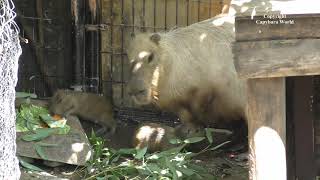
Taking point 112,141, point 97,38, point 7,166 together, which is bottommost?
point 112,141

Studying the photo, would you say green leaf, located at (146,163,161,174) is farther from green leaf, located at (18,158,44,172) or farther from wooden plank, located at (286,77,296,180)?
wooden plank, located at (286,77,296,180)

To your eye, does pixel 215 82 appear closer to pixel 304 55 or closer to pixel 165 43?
pixel 165 43

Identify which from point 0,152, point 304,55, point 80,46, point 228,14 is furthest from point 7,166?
point 80,46

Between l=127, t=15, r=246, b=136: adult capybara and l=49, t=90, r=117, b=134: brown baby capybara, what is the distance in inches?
38.6

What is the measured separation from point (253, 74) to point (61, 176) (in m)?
2.17

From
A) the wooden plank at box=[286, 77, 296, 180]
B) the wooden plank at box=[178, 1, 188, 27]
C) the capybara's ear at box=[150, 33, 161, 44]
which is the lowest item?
the wooden plank at box=[286, 77, 296, 180]

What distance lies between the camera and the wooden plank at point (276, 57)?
151 inches

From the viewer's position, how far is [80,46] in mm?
7586

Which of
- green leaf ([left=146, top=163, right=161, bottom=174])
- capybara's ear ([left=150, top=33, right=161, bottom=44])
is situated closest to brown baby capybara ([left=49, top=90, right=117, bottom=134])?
capybara's ear ([left=150, top=33, right=161, bottom=44])

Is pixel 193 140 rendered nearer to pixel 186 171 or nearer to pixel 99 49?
pixel 186 171

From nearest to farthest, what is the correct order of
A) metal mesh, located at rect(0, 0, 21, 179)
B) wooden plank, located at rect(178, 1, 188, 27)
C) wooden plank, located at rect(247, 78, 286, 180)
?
1. metal mesh, located at rect(0, 0, 21, 179)
2. wooden plank, located at rect(247, 78, 286, 180)
3. wooden plank, located at rect(178, 1, 188, 27)

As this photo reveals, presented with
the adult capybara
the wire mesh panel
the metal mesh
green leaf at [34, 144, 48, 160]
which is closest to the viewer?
the metal mesh

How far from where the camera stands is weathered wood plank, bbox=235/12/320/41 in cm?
383

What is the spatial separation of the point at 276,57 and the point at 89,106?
3456mm
